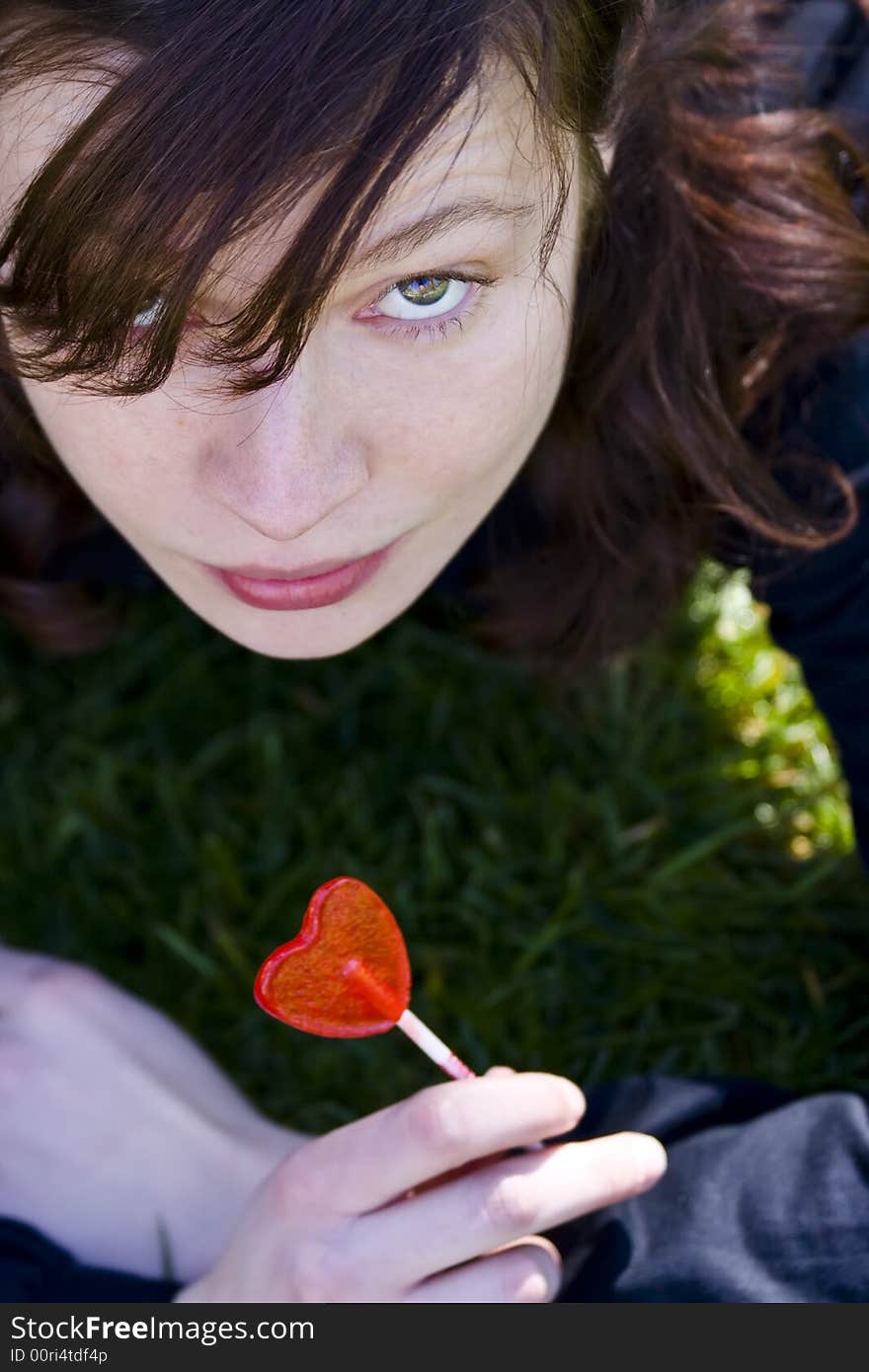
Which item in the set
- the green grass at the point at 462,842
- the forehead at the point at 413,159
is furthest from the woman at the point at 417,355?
the green grass at the point at 462,842

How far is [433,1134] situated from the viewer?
3.53 ft

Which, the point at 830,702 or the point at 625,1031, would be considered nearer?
the point at 830,702

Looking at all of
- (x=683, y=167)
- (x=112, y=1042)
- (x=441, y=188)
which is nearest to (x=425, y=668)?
(x=112, y=1042)

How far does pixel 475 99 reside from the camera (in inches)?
33.8

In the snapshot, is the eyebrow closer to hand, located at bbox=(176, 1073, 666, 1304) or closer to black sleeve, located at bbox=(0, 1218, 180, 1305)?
hand, located at bbox=(176, 1073, 666, 1304)

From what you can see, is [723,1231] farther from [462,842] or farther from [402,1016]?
[462,842]

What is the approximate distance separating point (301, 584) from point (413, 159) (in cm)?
42

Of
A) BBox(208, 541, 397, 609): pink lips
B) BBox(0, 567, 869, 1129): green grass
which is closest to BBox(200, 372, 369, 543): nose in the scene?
BBox(208, 541, 397, 609): pink lips

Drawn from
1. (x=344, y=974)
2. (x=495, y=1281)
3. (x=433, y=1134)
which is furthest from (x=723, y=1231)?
(x=344, y=974)

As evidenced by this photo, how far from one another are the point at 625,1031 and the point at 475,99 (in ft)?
3.96

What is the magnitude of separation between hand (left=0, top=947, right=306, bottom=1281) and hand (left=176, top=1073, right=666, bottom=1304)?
0.87 ft

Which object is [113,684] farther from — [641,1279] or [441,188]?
[441,188]

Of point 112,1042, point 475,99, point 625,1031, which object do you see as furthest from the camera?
point 625,1031

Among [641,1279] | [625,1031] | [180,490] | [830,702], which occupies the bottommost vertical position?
[625,1031]
